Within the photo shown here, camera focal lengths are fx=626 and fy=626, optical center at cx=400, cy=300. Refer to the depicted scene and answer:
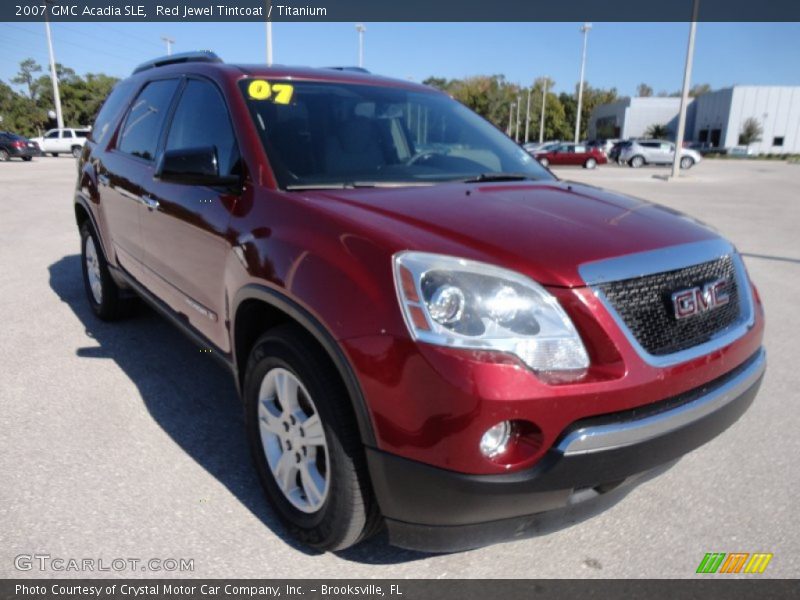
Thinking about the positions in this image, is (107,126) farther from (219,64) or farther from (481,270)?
Result: (481,270)

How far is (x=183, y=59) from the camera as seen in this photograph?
3.96 meters

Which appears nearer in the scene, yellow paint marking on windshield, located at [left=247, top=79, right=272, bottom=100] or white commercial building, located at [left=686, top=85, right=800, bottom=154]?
yellow paint marking on windshield, located at [left=247, top=79, right=272, bottom=100]

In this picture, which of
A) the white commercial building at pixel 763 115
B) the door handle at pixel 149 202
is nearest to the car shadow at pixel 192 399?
the door handle at pixel 149 202

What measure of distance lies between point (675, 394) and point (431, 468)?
845mm

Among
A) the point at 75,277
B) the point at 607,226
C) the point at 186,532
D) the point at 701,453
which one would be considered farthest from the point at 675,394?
the point at 75,277

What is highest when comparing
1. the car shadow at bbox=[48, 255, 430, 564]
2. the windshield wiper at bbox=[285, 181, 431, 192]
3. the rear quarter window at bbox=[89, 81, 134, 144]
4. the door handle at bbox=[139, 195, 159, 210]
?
the rear quarter window at bbox=[89, 81, 134, 144]

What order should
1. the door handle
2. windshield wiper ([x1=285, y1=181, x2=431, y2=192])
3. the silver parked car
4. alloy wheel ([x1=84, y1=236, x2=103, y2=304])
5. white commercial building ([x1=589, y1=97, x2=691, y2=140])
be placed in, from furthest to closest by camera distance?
1. white commercial building ([x1=589, y1=97, x2=691, y2=140])
2. the silver parked car
3. alloy wheel ([x1=84, y1=236, x2=103, y2=304])
4. the door handle
5. windshield wiper ([x1=285, y1=181, x2=431, y2=192])

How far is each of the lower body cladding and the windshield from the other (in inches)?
52.5

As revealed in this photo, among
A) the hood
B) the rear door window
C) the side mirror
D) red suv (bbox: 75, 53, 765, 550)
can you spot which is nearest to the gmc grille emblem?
red suv (bbox: 75, 53, 765, 550)

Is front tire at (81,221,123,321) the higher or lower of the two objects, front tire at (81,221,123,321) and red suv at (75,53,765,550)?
the lower

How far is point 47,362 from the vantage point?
4.30m

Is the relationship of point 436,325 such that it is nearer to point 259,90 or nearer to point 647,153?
point 259,90

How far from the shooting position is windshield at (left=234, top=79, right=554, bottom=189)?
110 inches
